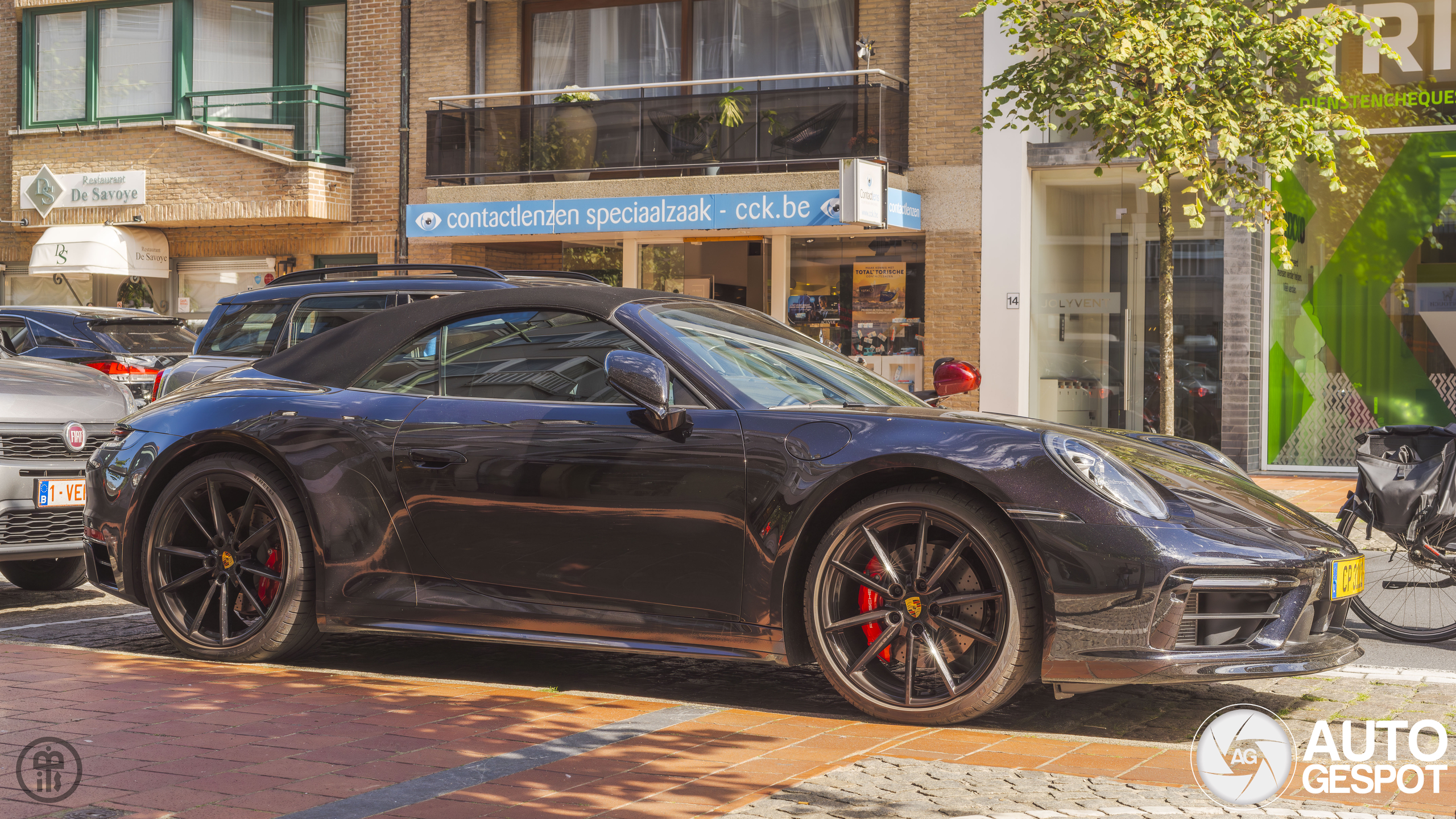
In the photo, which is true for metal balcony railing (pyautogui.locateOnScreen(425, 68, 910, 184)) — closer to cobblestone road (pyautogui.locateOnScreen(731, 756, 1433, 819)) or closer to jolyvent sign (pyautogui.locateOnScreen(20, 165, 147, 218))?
jolyvent sign (pyautogui.locateOnScreen(20, 165, 147, 218))

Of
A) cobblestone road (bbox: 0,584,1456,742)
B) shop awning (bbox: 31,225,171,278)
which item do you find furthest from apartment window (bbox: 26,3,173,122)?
cobblestone road (bbox: 0,584,1456,742)

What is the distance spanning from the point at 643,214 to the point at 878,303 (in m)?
3.24

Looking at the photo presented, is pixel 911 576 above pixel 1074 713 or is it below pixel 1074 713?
above

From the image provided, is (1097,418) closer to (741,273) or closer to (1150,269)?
(1150,269)

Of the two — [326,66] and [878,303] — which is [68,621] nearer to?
[878,303]

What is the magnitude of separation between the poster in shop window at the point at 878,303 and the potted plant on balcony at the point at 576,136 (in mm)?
3943

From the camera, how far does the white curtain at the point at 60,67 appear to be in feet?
76.5

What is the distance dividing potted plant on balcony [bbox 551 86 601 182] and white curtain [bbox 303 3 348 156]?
4.09m

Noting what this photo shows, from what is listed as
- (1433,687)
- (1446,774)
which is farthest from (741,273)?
(1446,774)

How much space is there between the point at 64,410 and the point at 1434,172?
45.7 feet

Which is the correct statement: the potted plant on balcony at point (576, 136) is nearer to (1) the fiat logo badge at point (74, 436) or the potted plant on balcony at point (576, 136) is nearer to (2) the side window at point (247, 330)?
(2) the side window at point (247, 330)

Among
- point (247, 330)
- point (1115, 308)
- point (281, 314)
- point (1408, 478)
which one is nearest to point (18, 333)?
point (247, 330)

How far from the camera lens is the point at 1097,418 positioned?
688 inches

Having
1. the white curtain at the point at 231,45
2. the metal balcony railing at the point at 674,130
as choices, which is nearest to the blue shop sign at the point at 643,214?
Result: the metal balcony railing at the point at 674,130
